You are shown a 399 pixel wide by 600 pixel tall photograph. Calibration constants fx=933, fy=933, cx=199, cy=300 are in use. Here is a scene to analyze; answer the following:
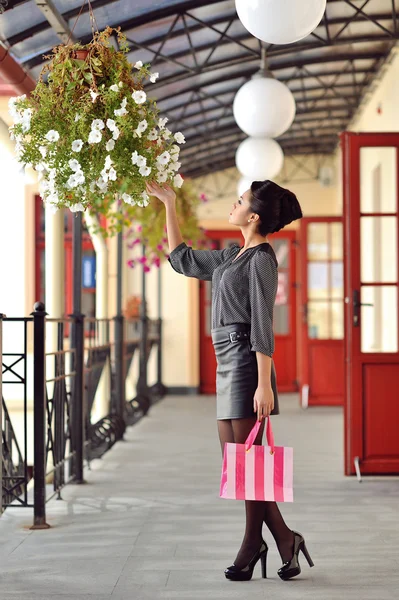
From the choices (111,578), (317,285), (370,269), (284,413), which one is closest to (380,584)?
(111,578)

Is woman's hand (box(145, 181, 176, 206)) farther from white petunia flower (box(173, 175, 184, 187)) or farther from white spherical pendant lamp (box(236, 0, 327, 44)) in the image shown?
white spherical pendant lamp (box(236, 0, 327, 44))

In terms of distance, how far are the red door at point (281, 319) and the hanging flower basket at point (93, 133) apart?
33.1 ft

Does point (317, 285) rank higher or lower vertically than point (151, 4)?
lower

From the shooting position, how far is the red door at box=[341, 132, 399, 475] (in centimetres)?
596

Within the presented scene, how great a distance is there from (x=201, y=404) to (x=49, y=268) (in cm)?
443

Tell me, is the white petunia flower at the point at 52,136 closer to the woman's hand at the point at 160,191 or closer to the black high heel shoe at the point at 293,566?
the woman's hand at the point at 160,191

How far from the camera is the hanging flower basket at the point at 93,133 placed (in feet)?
10.6

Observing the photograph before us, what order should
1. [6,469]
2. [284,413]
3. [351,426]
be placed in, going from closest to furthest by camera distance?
[6,469]
[351,426]
[284,413]

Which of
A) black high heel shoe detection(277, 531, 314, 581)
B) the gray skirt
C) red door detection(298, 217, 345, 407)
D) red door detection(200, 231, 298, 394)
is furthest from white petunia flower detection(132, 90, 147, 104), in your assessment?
red door detection(200, 231, 298, 394)

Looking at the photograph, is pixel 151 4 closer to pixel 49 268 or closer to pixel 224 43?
pixel 224 43

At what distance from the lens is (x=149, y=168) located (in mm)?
3229

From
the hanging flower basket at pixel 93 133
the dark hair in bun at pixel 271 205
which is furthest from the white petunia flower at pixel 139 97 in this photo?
the dark hair in bun at pixel 271 205

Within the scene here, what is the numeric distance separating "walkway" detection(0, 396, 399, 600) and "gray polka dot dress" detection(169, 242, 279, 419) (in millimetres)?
686

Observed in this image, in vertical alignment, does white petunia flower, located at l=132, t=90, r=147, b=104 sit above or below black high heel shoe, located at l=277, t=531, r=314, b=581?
above
